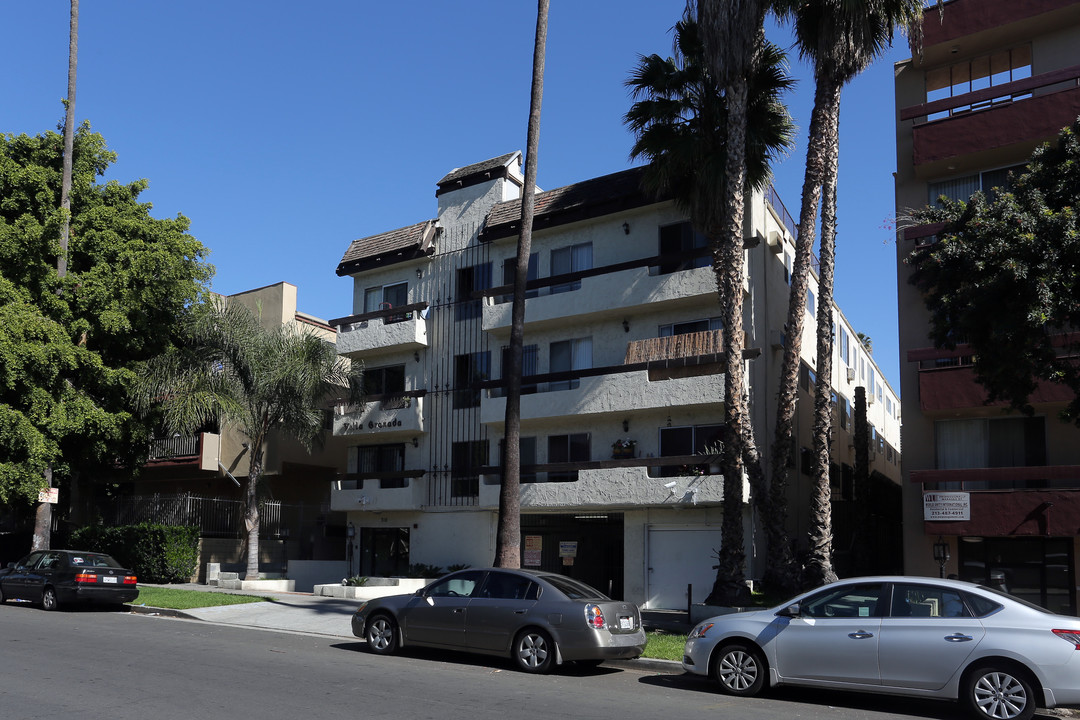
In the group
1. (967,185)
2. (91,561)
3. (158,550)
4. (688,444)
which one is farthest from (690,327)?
(158,550)

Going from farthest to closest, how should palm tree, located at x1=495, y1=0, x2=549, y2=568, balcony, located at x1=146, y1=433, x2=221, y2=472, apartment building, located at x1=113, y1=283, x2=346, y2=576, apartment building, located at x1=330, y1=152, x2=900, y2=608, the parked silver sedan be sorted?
1. balcony, located at x1=146, y1=433, x2=221, y2=472
2. apartment building, located at x1=113, y1=283, x2=346, y2=576
3. apartment building, located at x1=330, y1=152, x2=900, y2=608
4. palm tree, located at x1=495, y1=0, x2=549, y2=568
5. the parked silver sedan

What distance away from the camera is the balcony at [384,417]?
30.0 meters

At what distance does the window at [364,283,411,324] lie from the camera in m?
31.3

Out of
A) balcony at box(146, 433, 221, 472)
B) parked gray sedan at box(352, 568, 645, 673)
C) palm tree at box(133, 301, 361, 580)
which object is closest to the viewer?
parked gray sedan at box(352, 568, 645, 673)

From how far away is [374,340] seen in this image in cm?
3120

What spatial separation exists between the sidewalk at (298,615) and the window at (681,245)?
9.21 metres

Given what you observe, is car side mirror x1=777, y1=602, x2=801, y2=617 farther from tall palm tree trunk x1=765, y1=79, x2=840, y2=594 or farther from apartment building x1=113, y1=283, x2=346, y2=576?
apartment building x1=113, y1=283, x2=346, y2=576

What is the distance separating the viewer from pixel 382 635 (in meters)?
14.1

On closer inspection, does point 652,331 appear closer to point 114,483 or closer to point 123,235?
point 123,235

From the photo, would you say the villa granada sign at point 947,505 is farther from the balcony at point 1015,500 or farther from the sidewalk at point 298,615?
the sidewalk at point 298,615

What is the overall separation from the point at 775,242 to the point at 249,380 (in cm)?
1658

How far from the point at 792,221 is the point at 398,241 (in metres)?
13.2

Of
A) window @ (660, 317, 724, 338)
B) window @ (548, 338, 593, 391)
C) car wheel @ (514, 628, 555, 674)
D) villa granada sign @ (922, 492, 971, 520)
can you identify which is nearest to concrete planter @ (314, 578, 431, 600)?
window @ (548, 338, 593, 391)

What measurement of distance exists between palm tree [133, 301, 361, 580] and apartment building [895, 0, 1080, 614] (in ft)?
55.5
